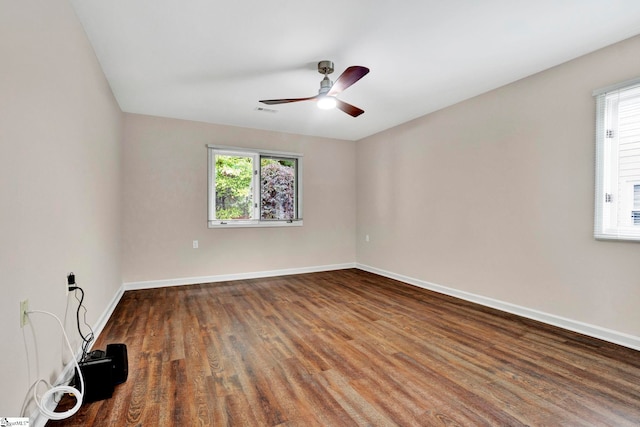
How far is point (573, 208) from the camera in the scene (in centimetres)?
277

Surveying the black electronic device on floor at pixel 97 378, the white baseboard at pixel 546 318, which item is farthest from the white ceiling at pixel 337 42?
the white baseboard at pixel 546 318

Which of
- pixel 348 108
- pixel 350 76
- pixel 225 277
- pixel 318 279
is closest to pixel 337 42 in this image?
pixel 350 76

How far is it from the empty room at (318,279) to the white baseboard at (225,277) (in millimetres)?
31

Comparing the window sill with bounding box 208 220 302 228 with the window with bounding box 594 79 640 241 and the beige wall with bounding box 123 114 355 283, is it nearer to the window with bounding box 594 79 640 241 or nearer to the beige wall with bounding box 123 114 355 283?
the beige wall with bounding box 123 114 355 283

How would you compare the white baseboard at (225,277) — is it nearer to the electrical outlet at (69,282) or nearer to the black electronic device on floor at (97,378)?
the electrical outlet at (69,282)

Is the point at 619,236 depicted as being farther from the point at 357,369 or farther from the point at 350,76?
the point at 350,76

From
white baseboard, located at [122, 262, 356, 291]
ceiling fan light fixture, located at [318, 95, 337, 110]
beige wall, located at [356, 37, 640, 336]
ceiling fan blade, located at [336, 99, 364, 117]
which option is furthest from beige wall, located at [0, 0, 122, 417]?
beige wall, located at [356, 37, 640, 336]

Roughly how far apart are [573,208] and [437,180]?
1.61 metres

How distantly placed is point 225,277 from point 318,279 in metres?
1.46

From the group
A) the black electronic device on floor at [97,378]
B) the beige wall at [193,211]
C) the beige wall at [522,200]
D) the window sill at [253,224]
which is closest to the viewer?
the black electronic device on floor at [97,378]

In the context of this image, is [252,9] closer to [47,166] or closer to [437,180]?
[47,166]

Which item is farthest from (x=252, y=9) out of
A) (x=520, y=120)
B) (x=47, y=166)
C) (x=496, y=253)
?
(x=496, y=253)

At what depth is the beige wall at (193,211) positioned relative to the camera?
14.0ft

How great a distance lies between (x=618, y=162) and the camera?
99.3 inches
